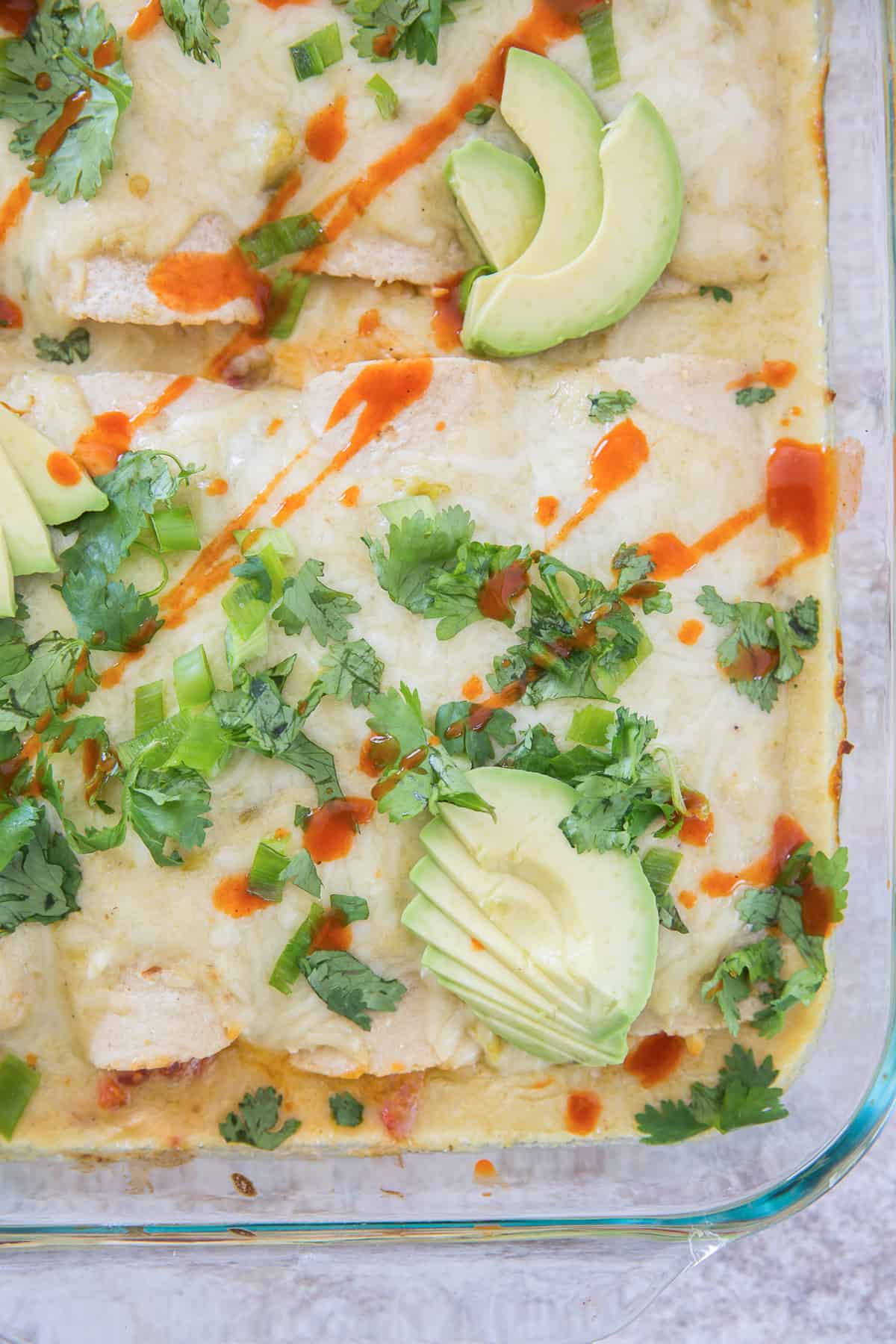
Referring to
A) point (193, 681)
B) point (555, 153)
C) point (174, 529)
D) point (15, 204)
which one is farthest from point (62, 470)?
point (555, 153)

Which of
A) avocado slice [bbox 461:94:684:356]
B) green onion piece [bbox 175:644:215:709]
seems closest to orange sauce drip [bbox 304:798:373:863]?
green onion piece [bbox 175:644:215:709]

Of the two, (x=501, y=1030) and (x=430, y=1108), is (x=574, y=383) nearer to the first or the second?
(x=501, y=1030)

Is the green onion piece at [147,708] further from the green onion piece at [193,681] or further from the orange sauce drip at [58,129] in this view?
the orange sauce drip at [58,129]

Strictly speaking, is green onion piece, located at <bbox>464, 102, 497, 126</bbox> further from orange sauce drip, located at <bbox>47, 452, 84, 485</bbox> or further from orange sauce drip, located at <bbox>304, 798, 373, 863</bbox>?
orange sauce drip, located at <bbox>304, 798, 373, 863</bbox>

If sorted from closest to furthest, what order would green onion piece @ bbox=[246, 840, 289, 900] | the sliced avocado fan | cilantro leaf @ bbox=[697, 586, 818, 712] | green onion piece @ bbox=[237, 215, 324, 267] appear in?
1. the sliced avocado fan
2. green onion piece @ bbox=[246, 840, 289, 900]
3. cilantro leaf @ bbox=[697, 586, 818, 712]
4. green onion piece @ bbox=[237, 215, 324, 267]

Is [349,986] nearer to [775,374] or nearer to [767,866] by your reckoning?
[767,866]

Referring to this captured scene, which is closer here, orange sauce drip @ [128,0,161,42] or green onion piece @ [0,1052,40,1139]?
orange sauce drip @ [128,0,161,42]
